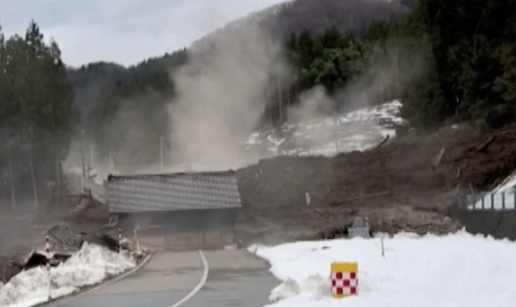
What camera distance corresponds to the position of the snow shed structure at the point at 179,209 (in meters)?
65.2

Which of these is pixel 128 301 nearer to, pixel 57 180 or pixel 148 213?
pixel 148 213

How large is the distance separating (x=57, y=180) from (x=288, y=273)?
6575cm

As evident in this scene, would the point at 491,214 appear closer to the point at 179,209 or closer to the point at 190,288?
the point at 190,288

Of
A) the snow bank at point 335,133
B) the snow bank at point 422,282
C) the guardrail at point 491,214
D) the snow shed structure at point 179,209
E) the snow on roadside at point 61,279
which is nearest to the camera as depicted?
the snow bank at point 422,282

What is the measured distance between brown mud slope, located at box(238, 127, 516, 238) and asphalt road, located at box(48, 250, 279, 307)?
18.5 metres

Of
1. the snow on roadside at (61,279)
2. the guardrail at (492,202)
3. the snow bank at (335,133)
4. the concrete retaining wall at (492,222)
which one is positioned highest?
the snow bank at (335,133)

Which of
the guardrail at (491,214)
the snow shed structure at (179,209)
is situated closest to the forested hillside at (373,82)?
the snow shed structure at (179,209)

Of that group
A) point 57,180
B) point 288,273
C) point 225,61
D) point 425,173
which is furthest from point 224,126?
point 288,273

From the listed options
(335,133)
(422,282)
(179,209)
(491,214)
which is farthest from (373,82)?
(422,282)

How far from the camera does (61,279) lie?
99.1ft

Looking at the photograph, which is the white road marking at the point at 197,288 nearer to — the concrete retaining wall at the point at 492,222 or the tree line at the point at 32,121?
the concrete retaining wall at the point at 492,222

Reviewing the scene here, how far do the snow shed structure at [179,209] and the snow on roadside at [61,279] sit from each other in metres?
25.7

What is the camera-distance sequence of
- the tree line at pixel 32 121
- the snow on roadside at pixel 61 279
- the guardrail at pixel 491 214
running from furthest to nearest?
the tree line at pixel 32 121 < the guardrail at pixel 491 214 < the snow on roadside at pixel 61 279

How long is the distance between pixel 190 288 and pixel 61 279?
6379 mm
